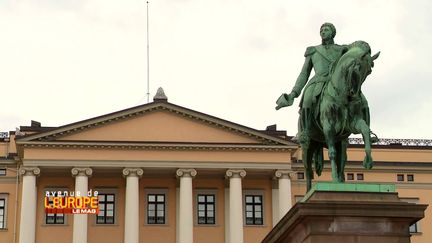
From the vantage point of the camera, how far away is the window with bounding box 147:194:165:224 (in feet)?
213

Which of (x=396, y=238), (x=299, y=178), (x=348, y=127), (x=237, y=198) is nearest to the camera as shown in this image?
(x=396, y=238)

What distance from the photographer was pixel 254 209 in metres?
66.1

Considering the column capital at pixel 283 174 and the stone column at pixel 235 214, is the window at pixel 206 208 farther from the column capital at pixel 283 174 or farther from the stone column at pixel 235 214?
the column capital at pixel 283 174

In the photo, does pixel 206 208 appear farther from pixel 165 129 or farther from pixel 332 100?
pixel 332 100

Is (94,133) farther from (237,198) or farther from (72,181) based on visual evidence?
(237,198)

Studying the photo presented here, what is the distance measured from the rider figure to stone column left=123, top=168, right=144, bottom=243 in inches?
1739

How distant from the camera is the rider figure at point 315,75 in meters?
17.5

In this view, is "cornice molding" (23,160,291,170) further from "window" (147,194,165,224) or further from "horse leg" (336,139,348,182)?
"horse leg" (336,139,348,182)

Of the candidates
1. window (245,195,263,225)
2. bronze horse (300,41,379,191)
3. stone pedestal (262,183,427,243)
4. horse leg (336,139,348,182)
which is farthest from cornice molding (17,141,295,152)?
stone pedestal (262,183,427,243)

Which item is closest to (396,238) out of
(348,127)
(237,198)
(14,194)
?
(348,127)

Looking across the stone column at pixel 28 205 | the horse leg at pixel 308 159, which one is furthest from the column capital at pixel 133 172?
the horse leg at pixel 308 159

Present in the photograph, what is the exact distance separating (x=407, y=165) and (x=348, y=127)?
171 ft

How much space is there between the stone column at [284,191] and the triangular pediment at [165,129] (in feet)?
6.42

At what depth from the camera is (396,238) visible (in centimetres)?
1525
